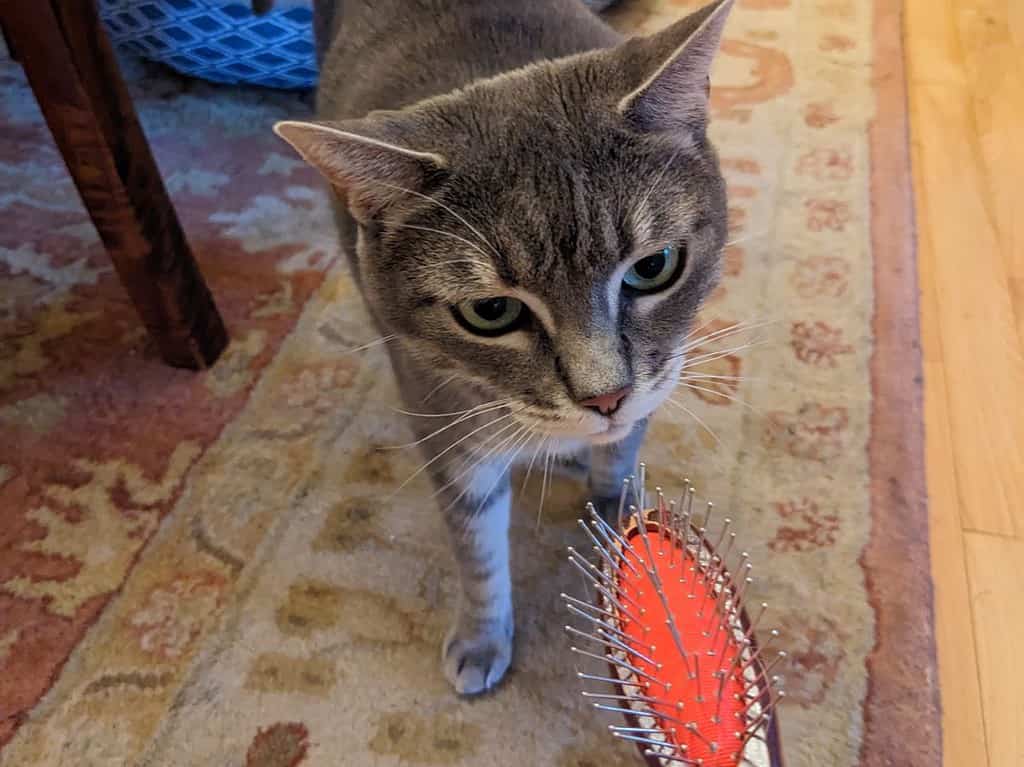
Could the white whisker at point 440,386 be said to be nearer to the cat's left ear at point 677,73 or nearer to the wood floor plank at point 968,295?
the cat's left ear at point 677,73

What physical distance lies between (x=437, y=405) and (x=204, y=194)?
1041 millimetres

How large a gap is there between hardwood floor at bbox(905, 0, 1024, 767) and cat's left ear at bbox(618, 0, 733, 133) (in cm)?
68

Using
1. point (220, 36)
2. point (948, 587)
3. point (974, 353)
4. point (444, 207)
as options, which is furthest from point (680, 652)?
point (220, 36)

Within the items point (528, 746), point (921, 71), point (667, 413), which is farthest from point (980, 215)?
point (528, 746)

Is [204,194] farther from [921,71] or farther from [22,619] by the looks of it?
[921,71]

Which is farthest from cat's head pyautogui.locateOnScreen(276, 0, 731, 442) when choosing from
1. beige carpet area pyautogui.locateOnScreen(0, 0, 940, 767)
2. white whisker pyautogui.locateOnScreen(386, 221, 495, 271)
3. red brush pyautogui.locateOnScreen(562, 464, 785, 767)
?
beige carpet area pyautogui.locateOnScreen(0, 0, 940, 767)

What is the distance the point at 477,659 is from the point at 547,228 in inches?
20.6

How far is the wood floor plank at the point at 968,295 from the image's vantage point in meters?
1.08

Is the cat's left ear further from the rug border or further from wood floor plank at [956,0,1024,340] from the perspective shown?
wood floor plank at [956,0,1024,340]

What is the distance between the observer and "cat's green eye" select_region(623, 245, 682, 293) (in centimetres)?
67

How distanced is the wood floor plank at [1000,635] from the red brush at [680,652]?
34 cm

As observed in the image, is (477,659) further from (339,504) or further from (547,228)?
(547,228)

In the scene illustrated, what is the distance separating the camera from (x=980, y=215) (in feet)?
4.76

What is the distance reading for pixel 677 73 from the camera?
0.64m
